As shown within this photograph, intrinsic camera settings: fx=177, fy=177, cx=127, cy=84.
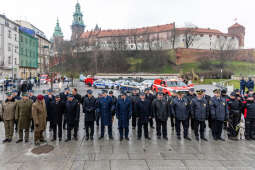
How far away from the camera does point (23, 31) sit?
47812 millimetres

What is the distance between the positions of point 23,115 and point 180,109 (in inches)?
239

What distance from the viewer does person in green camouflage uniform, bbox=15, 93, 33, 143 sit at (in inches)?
262

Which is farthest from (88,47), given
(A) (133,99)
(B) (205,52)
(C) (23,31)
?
(A) (133,99)

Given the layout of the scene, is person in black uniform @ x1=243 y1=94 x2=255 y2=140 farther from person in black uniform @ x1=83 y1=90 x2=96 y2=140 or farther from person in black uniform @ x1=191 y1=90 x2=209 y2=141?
person in black uniform @ x1=83 y1=90 x2=96 y2=140

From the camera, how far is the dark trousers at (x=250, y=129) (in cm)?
704

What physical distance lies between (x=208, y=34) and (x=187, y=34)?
1203cm

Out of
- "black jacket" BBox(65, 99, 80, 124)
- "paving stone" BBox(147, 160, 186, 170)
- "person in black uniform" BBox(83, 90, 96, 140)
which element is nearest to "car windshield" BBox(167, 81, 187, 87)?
"person in black uniform" BBox(83, 90, 96, 140)

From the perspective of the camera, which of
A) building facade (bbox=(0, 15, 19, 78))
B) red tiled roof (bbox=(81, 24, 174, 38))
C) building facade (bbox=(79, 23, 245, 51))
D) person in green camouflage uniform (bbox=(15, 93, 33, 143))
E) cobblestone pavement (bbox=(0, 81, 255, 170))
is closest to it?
cobblestone pavement (bbox=(0, 81, 255, 170))

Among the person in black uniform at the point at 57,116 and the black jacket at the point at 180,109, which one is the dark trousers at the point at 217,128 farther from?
the person in black uniform at the point at 57,116

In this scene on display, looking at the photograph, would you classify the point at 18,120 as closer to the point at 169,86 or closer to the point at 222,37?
the point at 169,86

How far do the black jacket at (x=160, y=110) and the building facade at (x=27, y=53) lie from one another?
48.9 meters

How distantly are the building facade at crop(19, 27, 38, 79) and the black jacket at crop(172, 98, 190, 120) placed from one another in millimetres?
49392

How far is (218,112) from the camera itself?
6961 mm

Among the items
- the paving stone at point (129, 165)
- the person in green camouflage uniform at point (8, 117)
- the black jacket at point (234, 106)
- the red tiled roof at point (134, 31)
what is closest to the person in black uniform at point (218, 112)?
the black jacket at point (234, 106)
